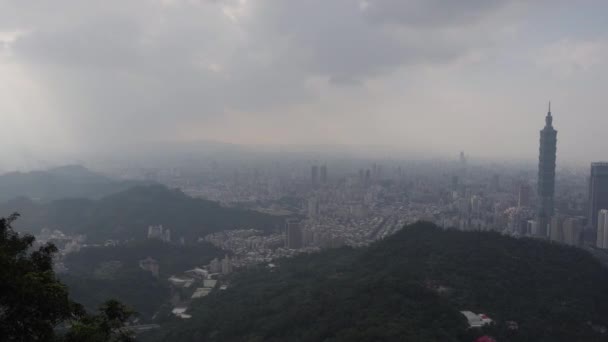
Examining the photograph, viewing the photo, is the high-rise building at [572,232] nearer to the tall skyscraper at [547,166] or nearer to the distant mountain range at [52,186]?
the tall skyscraper at [547,166]

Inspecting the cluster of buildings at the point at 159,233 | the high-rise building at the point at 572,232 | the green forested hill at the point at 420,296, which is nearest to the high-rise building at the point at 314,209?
the cluster of buildings at the point at 159,233

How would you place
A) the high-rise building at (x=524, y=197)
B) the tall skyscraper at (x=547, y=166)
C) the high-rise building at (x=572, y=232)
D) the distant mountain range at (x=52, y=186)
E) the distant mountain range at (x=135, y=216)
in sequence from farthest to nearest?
the distant mountain range at (x=52, y=186), the high-rise building at (x=524, y=197), the tall skyscraper at (x=547, y=166), the distant mountain range at (x=135, y=216), the high-rise building at (x=572, y=232)

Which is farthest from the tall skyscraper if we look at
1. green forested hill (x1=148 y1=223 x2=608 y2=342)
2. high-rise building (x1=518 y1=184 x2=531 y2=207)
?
green forested hill (x1=148 y1=223 x2=608 y2=342)

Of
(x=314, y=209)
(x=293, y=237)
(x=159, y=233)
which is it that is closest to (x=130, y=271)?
(x=159, y=233)

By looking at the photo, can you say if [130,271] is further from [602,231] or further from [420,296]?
[602,231]

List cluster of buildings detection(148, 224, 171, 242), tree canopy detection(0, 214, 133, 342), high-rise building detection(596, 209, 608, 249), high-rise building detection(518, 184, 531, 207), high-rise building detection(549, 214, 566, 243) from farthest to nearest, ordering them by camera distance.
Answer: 1. high-rise building detection(518, 184, 531, 207)
2. cluster of buildings detection(148, 224, 171, 242)
3. high-rise building detection(549, 214, 566, 243)
4. high-rise building detection(596, 209, 608, 249)
5. tree canopy detection(0, 214, 133, 342)

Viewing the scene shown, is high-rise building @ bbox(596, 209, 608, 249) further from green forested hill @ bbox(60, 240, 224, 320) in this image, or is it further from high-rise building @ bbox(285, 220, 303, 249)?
green forested hill @ bbox(60, 240, 224, 320)
